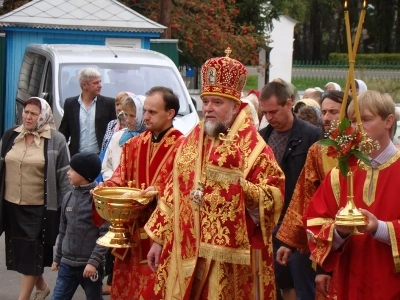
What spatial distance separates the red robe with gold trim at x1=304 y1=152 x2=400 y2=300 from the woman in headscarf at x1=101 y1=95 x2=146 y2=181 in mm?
2543

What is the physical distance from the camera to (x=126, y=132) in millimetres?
7367

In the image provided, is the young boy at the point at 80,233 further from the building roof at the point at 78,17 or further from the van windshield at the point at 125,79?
the building roof at the point at 78,17

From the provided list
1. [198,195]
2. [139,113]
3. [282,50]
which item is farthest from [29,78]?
[282,50]

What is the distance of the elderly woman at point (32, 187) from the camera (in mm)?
7270

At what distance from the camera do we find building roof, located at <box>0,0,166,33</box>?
17.8 metres

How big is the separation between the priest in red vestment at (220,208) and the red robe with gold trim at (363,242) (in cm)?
39

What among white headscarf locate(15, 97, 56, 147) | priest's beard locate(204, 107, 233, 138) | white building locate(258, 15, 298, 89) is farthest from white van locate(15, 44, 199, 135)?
white building locate(258, 15, 298, 89)

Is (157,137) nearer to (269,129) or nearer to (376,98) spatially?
(269,129)

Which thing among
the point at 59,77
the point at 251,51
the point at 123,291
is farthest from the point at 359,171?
the point at 251,51

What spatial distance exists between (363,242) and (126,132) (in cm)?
320

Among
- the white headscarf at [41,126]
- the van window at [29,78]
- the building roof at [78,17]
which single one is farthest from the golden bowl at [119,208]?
the building roof at [78,17]

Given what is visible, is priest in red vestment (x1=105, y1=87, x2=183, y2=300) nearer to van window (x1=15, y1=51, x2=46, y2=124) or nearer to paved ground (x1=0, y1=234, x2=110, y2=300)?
paved ground (x1=0, y1=234, x2=110, y2=300)

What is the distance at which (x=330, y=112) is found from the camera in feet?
20.8

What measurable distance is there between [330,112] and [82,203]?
1861 millimetres
